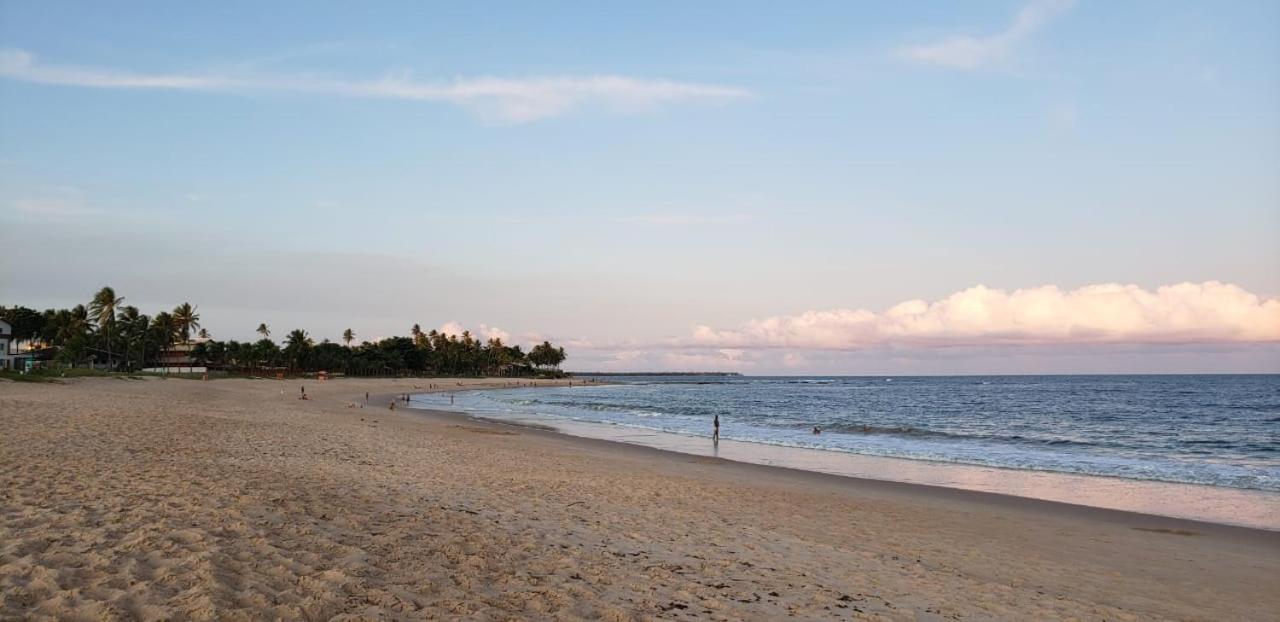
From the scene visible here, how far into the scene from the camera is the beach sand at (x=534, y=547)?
734 cm

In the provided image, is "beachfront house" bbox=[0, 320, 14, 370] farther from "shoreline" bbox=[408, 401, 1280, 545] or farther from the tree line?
"shoreline" bbox=[408, 401, 1280, 545]

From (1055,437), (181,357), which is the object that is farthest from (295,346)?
(1055,437)

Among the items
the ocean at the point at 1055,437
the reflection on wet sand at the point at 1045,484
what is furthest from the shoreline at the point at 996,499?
the ocean at the point at 1055,437

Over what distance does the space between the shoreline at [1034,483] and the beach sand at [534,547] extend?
1919mm

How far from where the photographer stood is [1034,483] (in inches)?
920

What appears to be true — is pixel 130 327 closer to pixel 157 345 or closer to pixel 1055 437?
pixel 157 345

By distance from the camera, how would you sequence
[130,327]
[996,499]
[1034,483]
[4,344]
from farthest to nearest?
[130,327] → [4,344] → [1034,483] → [996,499]

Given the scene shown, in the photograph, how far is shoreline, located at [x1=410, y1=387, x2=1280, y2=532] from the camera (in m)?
18.4

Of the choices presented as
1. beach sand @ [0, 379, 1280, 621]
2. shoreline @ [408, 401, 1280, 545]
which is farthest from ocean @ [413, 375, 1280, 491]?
beach sand @ [0, 379, 1280, 621]

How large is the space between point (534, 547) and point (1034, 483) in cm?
1899

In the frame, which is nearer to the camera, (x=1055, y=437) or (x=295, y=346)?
(x=1055, y=437)

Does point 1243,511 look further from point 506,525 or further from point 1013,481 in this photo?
point 506,525

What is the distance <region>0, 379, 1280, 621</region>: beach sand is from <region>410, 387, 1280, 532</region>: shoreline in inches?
75.6

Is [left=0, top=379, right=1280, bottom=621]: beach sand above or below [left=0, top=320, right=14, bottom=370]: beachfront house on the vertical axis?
below
